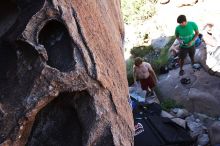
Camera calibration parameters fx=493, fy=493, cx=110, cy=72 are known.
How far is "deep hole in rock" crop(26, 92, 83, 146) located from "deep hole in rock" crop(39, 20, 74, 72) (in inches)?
9.1

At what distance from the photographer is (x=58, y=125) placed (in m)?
3.47

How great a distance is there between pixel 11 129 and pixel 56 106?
0.38 meters

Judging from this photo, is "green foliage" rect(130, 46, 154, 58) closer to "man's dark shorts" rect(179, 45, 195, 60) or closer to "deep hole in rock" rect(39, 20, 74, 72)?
"man's dark shorts" rect(179, 45, 195, 60)

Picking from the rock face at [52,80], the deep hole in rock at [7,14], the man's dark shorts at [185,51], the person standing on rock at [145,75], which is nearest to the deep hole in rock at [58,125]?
the rock face at [52,80]

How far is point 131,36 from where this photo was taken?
61.3 ft

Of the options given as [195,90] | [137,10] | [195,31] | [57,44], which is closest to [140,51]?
[137,10]

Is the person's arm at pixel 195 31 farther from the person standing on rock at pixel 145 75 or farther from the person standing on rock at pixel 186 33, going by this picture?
the person standing on rock at pixel 145 75

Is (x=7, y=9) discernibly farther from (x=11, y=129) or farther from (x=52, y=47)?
(x=11, y=129)

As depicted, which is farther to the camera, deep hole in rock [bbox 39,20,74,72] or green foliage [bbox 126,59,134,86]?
green foliage [bbox 126,59,134,86]

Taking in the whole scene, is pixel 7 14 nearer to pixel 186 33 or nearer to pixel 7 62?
pixel 7 62

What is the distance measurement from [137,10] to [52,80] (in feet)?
55.2

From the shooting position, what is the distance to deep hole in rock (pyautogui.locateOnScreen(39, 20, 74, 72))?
333cm

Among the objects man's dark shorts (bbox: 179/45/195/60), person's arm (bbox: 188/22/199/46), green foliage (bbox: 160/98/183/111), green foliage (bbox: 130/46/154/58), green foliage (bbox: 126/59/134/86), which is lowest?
green foliage (bbox: 160/98/183/111)

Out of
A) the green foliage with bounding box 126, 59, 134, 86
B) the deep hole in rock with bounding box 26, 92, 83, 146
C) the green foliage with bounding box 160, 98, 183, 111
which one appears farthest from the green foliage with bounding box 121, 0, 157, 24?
the deep hole in rock with bounding box 26, 92, 83, 146
